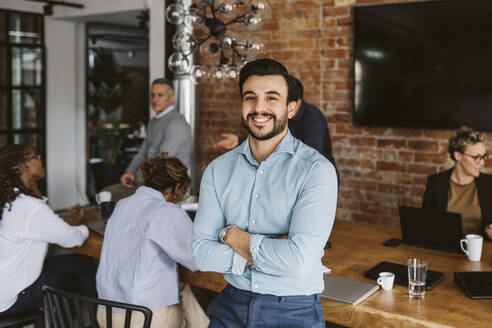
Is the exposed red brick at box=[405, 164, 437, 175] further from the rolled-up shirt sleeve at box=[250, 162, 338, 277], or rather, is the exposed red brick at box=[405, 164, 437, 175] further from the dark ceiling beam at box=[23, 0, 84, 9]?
the dark ceiling beam at box=[23, 0, 84, 9]

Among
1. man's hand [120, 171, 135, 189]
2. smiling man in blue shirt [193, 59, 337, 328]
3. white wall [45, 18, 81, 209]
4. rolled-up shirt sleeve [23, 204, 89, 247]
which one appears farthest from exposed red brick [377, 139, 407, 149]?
white wall [45, 18, 81, 209]

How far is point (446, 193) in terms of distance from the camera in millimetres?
3076

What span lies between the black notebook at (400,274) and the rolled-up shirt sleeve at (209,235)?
734 mm

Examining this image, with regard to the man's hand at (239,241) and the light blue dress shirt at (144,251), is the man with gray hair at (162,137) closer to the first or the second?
the light blue dress shirt at (144,251)

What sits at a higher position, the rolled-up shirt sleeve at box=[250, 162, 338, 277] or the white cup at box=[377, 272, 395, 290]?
the rolled-up shirt sleeve at box=[250, 162, 338, 277]

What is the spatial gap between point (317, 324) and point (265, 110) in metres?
0.68

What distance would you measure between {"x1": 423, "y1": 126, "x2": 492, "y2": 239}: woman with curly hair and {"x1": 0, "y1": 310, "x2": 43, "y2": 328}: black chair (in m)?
2.16

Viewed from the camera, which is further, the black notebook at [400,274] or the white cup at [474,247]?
the white cup at [474,247]

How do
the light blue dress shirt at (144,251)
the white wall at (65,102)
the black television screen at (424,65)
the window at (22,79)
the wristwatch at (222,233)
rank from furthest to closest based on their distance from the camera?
the white wall at (65,102)
the window at (22,79)
the black television screen at (424,65)
the light blue dress shirt at (144,251)
the wristwatch at (222,233)

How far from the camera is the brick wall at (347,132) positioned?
4.12 m

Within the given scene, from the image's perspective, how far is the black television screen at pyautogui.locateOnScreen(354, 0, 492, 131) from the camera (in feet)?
12.5

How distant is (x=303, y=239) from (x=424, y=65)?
2.81 m


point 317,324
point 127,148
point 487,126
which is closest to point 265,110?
point 317,324

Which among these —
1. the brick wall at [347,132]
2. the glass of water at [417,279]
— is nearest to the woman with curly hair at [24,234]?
the glass of water at [417,279]
